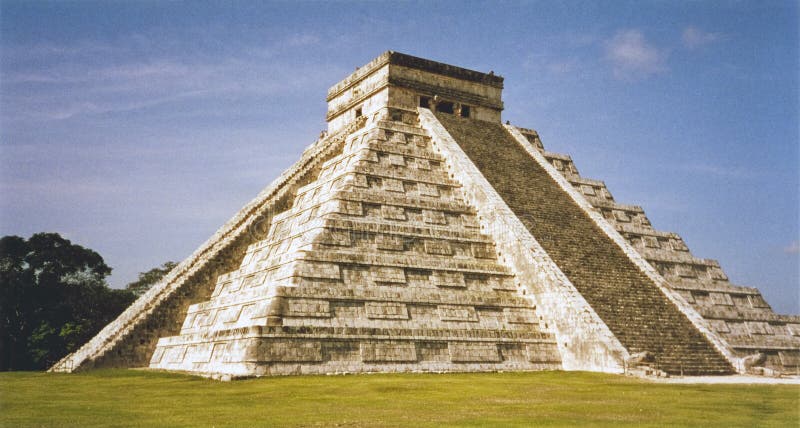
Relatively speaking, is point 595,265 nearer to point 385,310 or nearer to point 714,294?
point 714,294

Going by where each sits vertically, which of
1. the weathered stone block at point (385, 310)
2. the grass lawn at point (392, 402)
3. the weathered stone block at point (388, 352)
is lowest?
the grass lawn at point (392, 402)

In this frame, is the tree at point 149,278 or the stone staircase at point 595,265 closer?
the stone staircase at point 595,265

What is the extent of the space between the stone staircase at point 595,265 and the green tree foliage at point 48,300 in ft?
59.2

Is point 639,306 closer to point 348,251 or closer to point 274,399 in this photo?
point 348,251

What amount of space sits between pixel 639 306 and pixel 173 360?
12865 millimetres

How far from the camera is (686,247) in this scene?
28.5m

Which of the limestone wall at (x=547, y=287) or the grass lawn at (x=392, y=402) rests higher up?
the limestone wall at (x=547, y=287)

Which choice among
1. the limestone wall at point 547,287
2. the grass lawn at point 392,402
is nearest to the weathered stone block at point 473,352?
the grass lawn at point 392,402

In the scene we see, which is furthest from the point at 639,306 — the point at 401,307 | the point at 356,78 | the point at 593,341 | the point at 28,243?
the point at 28,243

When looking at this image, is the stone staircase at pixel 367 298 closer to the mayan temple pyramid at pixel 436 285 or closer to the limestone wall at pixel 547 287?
the mayan temple pyramid at pixel 436 285

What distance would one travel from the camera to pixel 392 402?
12.3 meters

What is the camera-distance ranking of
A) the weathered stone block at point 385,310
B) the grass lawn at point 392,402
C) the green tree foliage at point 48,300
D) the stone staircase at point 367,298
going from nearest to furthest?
the grass lawn at point 392,402, the stone staircase at point 367,298, the weathered stone block at point 385,310, the green tree foliage at point 48,300

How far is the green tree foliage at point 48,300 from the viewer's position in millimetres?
29938

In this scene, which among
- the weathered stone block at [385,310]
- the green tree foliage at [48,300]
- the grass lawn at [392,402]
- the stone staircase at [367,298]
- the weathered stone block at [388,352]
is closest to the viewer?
the grass lawn at [392,402]
